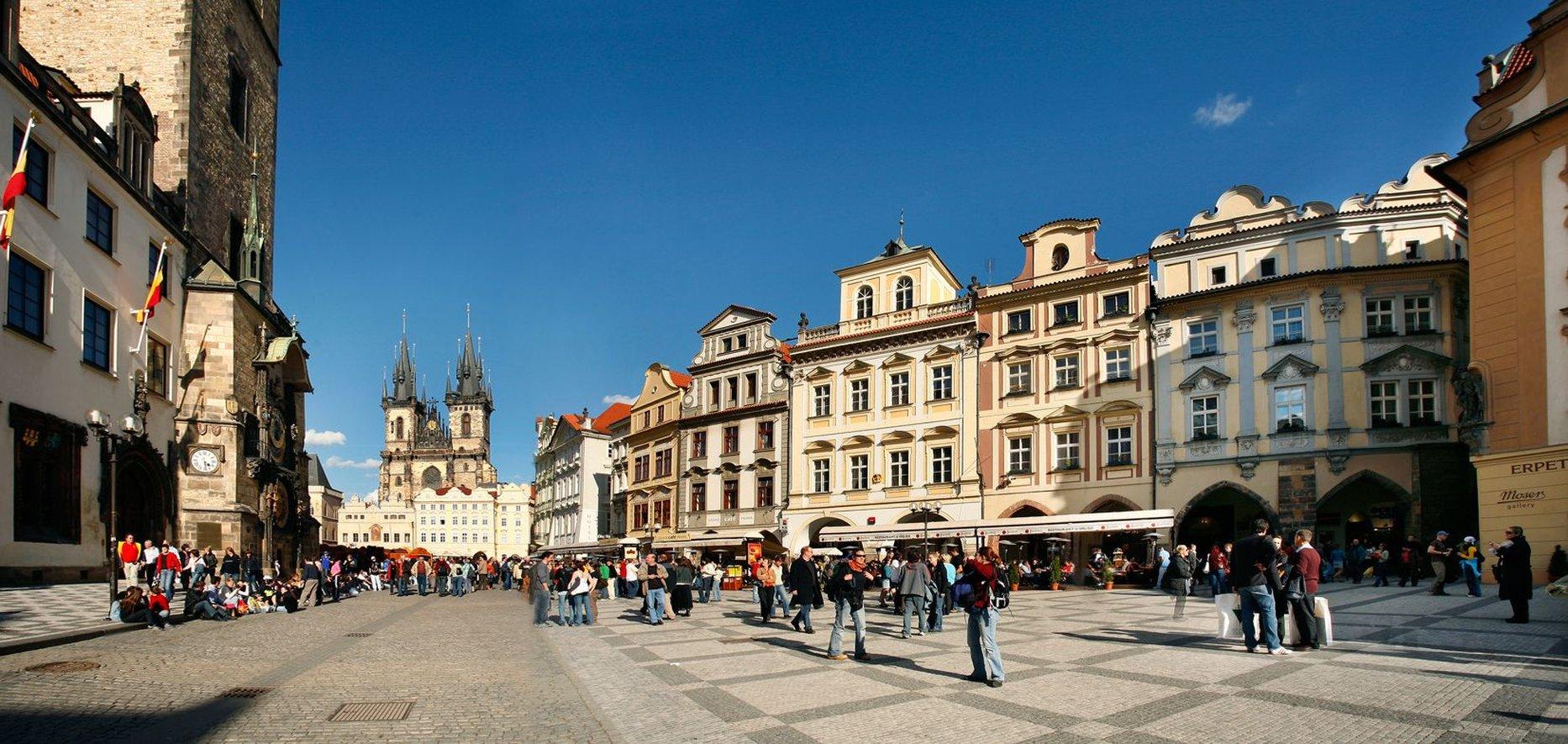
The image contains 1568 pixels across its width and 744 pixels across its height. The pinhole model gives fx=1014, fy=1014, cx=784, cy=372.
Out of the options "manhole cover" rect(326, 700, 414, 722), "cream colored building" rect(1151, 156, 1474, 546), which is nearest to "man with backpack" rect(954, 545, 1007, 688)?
"manhole cover" rect(326, 700, 414, 722)

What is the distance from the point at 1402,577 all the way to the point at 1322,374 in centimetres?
1013

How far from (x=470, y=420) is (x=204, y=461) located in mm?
142255

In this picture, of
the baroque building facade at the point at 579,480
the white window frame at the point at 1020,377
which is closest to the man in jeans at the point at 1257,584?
the white window frame at the point at 1020,377

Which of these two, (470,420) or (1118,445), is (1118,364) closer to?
(1118,445)

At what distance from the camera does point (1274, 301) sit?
1372 inches

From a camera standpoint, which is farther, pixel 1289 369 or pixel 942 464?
pixel 942 464

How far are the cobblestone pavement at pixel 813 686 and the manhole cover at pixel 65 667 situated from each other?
0.56 feet

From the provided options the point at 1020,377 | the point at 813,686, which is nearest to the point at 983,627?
the point at 813,686

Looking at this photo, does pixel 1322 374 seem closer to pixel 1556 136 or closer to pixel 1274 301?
pixel 1274 301

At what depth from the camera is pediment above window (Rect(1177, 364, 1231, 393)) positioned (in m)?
35.5

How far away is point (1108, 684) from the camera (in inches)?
424

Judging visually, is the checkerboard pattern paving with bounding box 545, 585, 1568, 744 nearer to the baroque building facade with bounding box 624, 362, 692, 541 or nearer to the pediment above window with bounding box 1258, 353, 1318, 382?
the pediment above window with bounding box 1258, 353, 1318, 382

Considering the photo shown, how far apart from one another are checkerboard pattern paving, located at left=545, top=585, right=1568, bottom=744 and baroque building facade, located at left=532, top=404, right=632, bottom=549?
49045 millimetres

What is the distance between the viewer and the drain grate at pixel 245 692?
10.3 metres
